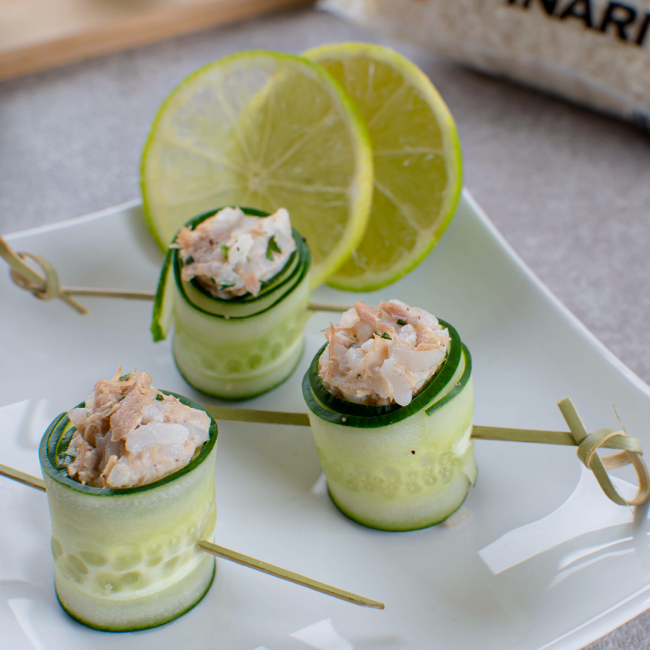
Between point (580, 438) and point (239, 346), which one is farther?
point (239, 346)

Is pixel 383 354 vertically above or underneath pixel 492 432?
above

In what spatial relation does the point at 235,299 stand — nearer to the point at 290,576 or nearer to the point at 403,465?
the point at 403,465

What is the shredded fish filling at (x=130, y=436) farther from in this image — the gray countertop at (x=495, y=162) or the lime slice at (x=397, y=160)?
the gray countertop at (x=495, y=162)

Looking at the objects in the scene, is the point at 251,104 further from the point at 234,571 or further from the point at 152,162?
the point at 234,571

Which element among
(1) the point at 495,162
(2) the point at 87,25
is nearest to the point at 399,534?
(1) the point at 495,162

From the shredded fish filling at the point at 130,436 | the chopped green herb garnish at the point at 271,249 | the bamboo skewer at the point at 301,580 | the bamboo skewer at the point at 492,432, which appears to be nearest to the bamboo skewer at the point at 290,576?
the bamboo skewer at the point at 301,580

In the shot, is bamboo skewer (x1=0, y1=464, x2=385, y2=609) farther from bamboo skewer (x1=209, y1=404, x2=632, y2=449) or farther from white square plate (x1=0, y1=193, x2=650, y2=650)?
bamboo skewer (x1=209, y1=404, x2=632, y2=449)

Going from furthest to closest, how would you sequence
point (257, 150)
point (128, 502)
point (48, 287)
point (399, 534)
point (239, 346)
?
point (257, 150) < point (48, 287) < point (239, 346) < point (399, 534) < point (128, 502)
